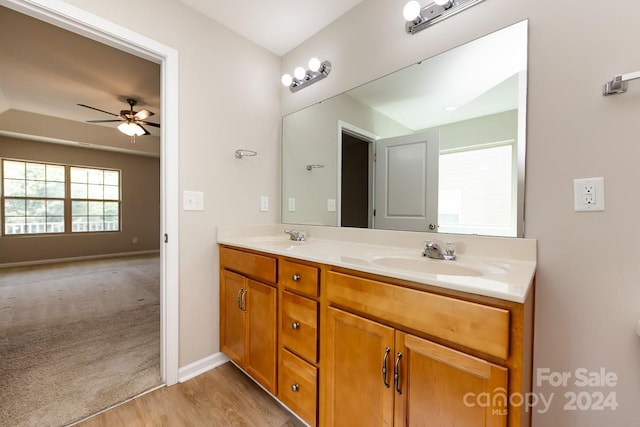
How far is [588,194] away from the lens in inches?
36.2

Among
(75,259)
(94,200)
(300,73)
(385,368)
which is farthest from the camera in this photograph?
(94,200)

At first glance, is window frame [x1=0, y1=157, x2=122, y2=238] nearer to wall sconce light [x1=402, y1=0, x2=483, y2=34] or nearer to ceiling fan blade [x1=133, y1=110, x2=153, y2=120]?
ceiling fan blade [x1=133, y1=110, x2=153, y2=120]

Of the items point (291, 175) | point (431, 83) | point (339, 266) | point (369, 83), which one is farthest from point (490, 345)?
point (291, 175)

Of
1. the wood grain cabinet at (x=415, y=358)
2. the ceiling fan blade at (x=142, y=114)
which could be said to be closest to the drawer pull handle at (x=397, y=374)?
the wood grain cabinet at (x=415, y=358)

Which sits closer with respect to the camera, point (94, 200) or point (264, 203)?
point (264, 203)

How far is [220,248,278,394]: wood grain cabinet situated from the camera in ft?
4.44

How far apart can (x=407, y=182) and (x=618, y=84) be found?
841 millimetres

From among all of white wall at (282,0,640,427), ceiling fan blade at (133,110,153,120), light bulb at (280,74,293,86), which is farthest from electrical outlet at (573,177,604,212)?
ceiling fan blade at (133,110,153,120)

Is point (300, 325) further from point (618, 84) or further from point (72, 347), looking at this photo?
point (72, 347)

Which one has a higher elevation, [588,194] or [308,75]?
[308,75]

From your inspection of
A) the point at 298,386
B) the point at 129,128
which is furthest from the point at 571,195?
the point at 129,128

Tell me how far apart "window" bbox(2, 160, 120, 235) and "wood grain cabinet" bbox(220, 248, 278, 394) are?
5.63m

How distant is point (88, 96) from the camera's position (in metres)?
3.41

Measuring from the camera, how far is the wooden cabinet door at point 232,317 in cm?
157
